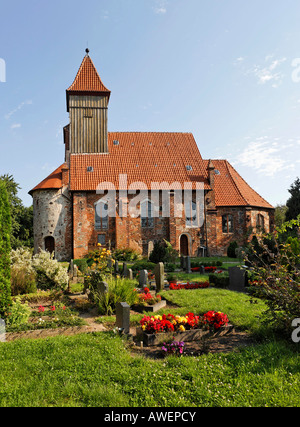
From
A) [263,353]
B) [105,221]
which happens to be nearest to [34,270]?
[263,353]

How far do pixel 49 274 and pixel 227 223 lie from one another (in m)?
20.4

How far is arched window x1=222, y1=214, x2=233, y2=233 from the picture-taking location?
29719mm

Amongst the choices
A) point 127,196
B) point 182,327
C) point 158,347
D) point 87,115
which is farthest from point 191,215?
point 158,347

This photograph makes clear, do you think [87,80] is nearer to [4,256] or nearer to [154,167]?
[154,167]

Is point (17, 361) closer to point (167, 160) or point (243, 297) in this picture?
point (243, 297)

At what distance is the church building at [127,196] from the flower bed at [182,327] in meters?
20.2

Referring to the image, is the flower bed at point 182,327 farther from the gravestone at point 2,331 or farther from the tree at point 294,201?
the tree at point 294,201

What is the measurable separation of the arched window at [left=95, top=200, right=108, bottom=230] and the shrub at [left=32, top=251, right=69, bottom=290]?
1387cm

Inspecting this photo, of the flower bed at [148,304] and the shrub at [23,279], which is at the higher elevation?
the shrub at [23,279]

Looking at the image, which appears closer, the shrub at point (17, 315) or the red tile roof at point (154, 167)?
the shrub at point (17, 315)

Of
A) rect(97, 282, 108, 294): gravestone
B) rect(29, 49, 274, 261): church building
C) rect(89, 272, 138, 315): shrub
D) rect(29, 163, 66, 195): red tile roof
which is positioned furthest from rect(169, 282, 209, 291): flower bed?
rect(29, 163, 66, 195): red tile roof

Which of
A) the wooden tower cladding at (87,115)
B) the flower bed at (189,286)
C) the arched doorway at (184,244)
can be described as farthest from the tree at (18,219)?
the flower bed at (189,286)

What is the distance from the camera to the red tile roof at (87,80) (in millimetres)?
29703

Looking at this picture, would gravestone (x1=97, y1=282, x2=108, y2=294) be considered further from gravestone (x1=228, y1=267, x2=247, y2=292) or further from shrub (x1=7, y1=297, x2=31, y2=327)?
gravestone (x1=228, y1=267, x2=247, y2=292)
